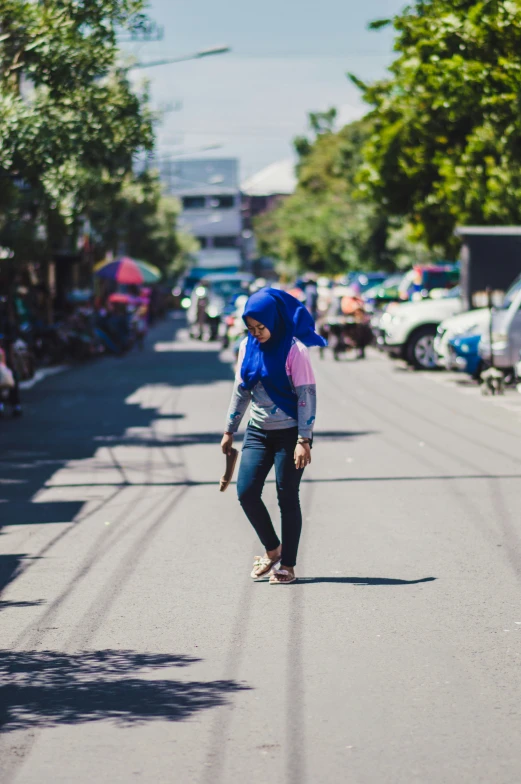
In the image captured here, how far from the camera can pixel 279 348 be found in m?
7.77

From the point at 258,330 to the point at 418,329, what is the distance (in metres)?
20.2

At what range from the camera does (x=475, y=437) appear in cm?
1581

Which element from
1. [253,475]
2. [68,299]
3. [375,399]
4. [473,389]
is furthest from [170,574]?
[68,299]

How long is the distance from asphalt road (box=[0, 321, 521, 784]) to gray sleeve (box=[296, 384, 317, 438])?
36.2 inches

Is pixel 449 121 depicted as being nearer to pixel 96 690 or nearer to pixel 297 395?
pixel 297 395

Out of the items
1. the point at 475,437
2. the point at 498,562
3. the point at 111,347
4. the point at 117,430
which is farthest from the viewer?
the point at 111,347

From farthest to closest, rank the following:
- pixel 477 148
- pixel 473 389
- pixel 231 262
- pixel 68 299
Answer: pixel 231 262 < pixel 68 299 < pixel 477 148 < pixel 473 389

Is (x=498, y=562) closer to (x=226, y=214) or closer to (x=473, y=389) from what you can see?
(x=473, y=389)

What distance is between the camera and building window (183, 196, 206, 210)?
149312mm

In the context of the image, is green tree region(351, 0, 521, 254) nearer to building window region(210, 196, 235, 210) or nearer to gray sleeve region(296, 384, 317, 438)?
gray sleeve region(296, 384, 317, 438)

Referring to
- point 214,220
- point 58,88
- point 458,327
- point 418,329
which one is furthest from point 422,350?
point 214,220

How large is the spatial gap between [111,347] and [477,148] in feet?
42.4

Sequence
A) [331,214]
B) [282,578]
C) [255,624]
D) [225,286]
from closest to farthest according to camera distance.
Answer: [255,624] < [282,578] < [225,286] < [331,214]

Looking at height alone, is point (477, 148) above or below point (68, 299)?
above
